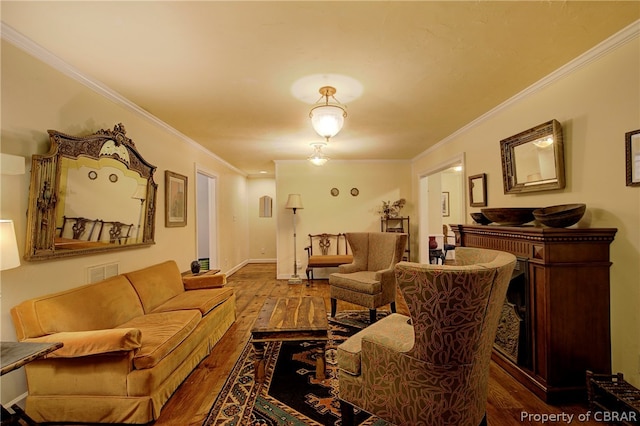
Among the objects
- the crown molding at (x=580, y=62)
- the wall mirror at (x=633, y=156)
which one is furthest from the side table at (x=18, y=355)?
the crown molding at (x=580, y=62)

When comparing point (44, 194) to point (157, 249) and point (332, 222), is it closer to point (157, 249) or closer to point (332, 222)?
point (157, 249)

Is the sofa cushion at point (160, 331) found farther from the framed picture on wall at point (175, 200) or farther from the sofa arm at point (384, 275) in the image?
the sofa arm at point (384, 275)

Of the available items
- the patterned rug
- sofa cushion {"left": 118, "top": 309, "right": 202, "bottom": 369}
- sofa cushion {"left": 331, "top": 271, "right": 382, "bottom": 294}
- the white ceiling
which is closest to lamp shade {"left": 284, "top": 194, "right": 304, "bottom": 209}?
sofa cushion {"left": 331, "top": 271, "right": 382, "bottom": 294}

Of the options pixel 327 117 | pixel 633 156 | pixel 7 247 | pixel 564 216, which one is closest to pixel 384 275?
pixel 564 216

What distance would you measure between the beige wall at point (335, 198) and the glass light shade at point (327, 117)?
344 cm

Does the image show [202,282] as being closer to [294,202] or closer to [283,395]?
[283,395]

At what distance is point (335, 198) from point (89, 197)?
165 inches

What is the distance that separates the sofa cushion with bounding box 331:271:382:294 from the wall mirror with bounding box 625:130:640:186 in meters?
2.24

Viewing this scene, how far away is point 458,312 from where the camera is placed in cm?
126

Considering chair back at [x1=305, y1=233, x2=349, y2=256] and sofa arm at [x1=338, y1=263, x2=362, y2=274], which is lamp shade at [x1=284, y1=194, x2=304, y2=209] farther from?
sofa arm at [x1=338, y1=263, x2=362, y2=274]

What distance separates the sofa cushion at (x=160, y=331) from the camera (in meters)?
1.78

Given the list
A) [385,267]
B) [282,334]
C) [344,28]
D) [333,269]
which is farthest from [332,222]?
[344,28]

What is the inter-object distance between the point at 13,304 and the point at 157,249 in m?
1.55

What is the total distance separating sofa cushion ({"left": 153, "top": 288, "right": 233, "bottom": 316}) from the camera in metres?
2.65
